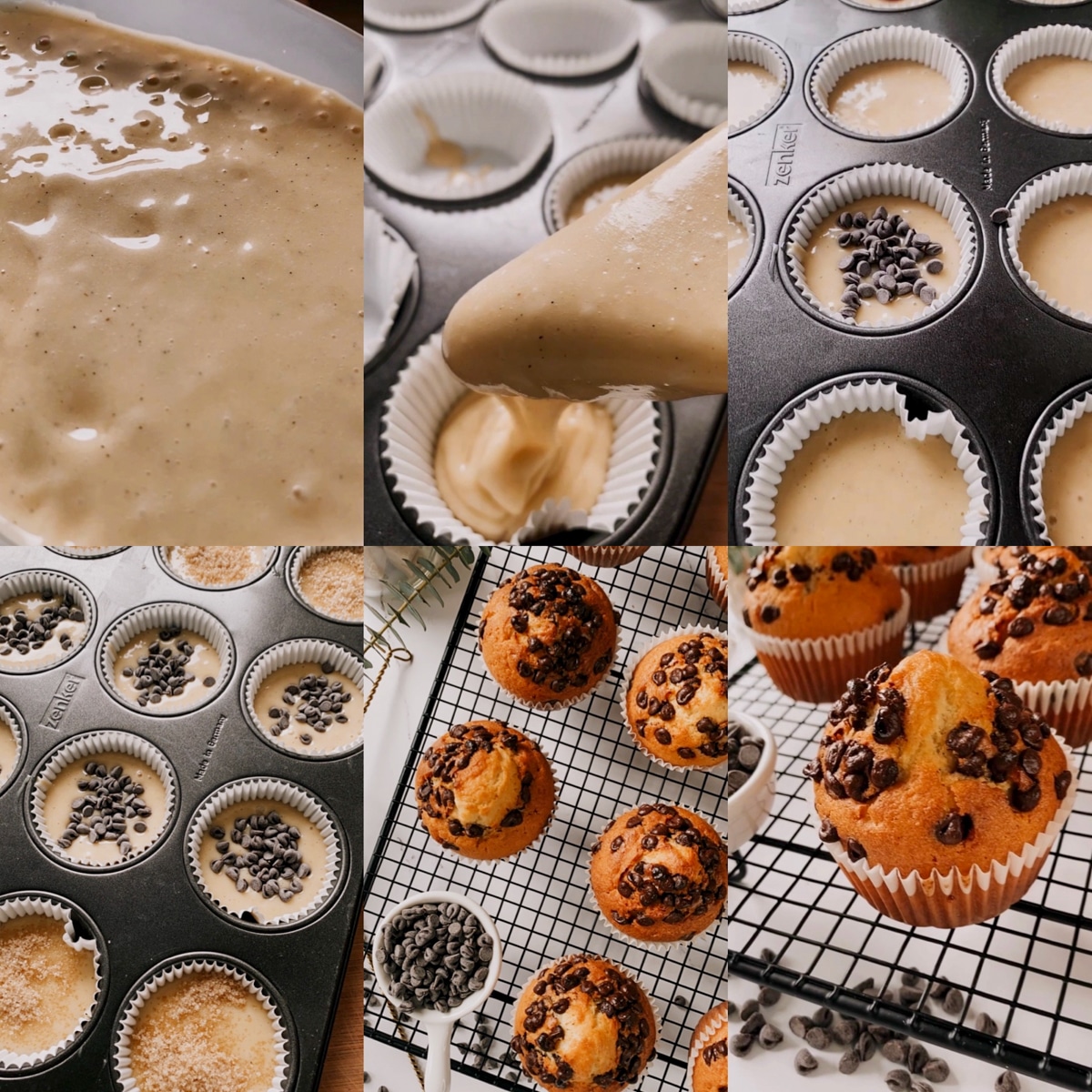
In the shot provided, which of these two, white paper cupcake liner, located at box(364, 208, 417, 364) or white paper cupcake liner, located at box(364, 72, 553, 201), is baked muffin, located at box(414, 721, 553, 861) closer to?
white paper cupcake liner, located at box(364, 208, 417, 364)

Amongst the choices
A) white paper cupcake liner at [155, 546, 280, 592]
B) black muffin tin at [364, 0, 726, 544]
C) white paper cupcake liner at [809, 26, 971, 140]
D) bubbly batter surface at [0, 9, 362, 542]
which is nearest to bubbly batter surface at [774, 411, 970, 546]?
black muffin tin at [364, 0, 726, 544]

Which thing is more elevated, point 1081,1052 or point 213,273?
point 213,273

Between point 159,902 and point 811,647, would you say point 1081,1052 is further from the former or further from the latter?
point 159,902

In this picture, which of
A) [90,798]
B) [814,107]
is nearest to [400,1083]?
[90,798]

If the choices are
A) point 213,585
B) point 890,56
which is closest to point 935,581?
point 890,56

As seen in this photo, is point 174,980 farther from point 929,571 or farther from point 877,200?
point 877,200
